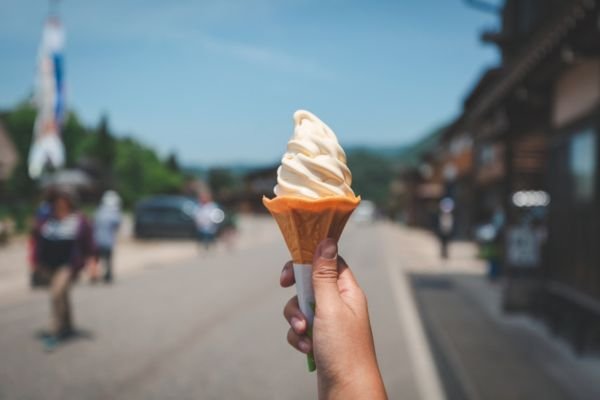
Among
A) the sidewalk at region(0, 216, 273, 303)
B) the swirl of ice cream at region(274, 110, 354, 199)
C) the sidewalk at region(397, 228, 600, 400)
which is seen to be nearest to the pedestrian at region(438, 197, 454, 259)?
the sidewalk at region(397, 228, 600, 400)

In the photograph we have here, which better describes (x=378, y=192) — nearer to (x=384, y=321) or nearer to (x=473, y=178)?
(x=473, y=178)

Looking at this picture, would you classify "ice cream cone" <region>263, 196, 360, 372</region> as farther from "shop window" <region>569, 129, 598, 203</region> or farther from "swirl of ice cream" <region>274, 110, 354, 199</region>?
"shop window" <region>569, 129, 598, 203</region>

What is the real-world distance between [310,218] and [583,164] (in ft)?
23.0

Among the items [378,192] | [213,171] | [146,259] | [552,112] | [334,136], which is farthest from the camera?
[378,192]

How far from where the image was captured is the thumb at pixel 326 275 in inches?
62.3

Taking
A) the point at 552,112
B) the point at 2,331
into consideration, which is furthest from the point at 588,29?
the point at 2,331

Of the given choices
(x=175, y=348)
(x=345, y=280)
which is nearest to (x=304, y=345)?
(x=345, y=280)

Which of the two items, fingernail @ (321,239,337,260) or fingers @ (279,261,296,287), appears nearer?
fingernail @ (321,239,337,260)

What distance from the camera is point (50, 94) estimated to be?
1736 cm

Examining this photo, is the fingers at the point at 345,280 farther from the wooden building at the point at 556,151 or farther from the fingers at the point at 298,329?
the wooden building at the point at 556,151

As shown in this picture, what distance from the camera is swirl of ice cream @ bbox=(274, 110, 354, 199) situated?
1821 mm

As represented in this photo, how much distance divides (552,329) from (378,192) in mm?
126549

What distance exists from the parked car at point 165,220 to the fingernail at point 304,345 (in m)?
24.2

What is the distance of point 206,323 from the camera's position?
26.6ft
